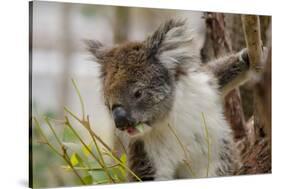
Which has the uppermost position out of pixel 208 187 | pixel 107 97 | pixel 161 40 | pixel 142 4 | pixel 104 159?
pixel 142 4

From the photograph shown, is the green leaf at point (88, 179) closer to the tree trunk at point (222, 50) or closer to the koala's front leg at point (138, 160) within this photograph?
the koala's front leg at point (138, 160)

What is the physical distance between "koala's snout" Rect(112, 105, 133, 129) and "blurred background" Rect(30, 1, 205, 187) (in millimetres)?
87

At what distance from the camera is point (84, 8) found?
125 inches

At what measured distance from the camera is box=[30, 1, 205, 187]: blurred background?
3029mm

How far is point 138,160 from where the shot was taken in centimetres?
323

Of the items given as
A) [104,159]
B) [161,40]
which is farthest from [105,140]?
[161,40]

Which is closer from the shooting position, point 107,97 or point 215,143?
point 107,97

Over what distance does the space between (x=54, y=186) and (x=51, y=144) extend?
0.85 feet

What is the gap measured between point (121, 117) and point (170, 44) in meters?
0.53

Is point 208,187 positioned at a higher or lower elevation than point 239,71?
lower

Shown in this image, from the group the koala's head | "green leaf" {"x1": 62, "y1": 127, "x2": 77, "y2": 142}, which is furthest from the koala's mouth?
"green leaf" {"x1": 62, "y1": 127, "x2": 77, "y2": 142}
